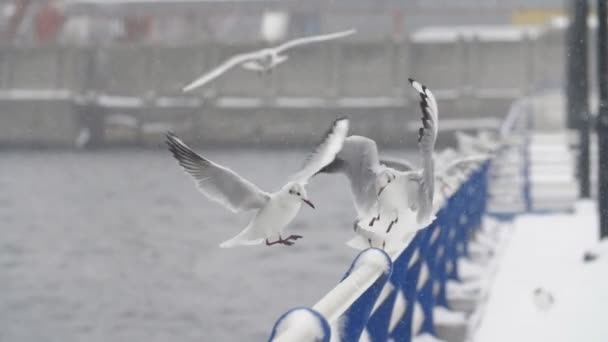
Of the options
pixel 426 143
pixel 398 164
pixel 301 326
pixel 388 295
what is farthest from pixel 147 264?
pixel 301 326

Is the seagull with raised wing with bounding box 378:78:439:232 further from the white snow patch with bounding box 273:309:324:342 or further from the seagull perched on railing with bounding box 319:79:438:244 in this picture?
the white snow patch with bounding box 273:309:324:342

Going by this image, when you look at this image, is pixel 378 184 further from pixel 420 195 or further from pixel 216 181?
pixel 216 181

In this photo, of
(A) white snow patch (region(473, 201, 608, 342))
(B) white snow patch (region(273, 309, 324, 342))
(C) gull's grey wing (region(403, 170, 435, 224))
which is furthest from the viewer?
(A) white snow patch (region(473, 201, 608, 342))

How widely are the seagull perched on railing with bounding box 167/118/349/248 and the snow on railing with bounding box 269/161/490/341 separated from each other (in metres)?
0.24

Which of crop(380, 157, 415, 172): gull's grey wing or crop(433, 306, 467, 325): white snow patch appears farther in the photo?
crop(433, 306, 467, 325): white snow patch

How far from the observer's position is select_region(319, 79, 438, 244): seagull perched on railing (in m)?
3.37

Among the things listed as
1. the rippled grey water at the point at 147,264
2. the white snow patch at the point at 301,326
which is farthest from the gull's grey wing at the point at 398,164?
the rippled grey water at the point at 147,264

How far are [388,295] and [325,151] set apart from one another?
1.49 metres

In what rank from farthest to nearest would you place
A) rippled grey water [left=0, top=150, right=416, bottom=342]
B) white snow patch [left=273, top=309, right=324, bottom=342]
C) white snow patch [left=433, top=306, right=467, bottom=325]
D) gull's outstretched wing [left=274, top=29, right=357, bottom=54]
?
1. rippled grey water [left=0, top=150, right=416, bottom=342]
2. white snow patch [left=433, top=306, right=467, bottom=325]
3. gull's outstretched wing [left=274, top=29, right=357, bottom=54]
4. white snow patch [left=273, top=309, right=324, bottom=342]

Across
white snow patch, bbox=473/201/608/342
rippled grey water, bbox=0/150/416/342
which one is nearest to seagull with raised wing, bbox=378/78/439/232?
white snow patch, bbox=473/201/608/342

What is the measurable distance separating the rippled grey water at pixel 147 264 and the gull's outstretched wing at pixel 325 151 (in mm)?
13830

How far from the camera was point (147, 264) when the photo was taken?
83.8 ft

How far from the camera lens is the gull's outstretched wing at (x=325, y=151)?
306 cm

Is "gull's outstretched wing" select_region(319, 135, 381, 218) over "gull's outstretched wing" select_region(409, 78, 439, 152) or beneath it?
beneath
